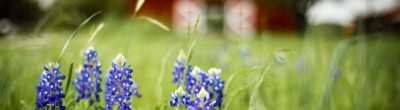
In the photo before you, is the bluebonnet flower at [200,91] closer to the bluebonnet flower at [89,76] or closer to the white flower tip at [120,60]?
the white flower tip at [120,60]

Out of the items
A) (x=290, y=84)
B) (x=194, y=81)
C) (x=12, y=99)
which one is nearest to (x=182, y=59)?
(x=194, y=81)

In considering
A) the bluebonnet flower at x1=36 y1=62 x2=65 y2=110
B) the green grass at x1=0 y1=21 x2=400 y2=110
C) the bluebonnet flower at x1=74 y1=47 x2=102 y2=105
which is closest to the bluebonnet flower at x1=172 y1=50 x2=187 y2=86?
the green grass at x1=0 y1=21 x2=400 y2=110

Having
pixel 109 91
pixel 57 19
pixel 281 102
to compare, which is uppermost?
pixel 57 19

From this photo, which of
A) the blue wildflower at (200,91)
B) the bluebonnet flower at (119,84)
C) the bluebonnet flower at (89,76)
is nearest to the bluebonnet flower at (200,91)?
the blue wildflower at (200,91)

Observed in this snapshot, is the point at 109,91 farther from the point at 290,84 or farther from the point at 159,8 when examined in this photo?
the point at 159,8

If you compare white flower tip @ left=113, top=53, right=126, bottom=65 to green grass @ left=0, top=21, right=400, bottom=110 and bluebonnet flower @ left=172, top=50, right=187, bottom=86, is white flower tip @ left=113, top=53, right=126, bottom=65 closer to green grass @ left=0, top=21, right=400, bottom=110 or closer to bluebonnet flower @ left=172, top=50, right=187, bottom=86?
green grass @ left=0, top=21, right=400, bottom=110

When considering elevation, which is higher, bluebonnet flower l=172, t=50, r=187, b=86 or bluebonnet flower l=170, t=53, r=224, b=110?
bluebonnet flower l=172, t=50, r=187, b=86
